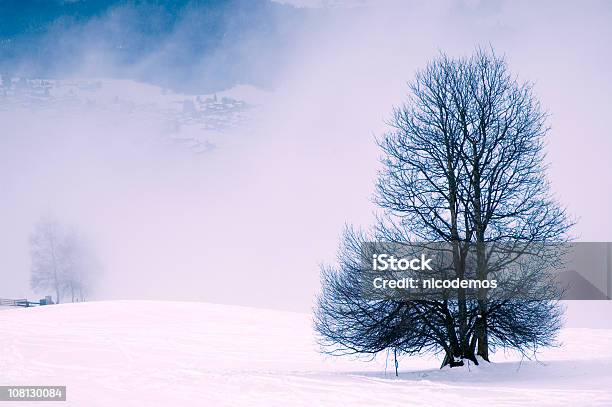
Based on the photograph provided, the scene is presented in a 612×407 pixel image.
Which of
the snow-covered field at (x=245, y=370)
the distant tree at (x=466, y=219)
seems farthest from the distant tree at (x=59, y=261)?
the distant tree at (x=466, y=219)

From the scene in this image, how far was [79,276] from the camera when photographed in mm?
86625

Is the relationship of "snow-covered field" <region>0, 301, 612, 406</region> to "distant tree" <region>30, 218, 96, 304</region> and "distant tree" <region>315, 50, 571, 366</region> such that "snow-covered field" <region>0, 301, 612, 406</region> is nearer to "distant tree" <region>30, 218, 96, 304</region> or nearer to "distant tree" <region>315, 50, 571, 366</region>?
"distant tree" <region>315, 50, 571, 366</region>

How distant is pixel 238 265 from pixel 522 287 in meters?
173

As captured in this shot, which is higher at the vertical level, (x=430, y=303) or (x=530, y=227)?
(x=530, y=227)

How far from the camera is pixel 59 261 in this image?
3310 inches

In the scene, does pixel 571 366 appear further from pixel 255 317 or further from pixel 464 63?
pixel 255 317

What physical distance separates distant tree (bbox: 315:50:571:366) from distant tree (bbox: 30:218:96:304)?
6404 centimetres

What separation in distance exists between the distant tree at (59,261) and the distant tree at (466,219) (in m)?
64.0

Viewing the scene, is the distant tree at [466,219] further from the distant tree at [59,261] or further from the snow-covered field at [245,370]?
the distant tree at [59,261]

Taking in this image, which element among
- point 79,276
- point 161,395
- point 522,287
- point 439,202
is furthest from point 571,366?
point 79,276

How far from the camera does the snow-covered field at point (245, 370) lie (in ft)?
61.8

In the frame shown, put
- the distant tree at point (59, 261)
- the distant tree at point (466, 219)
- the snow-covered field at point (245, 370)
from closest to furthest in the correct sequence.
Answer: the snow-covered field at point (245, 370) < the distant tree at point (466, 219) < the distant tree at point (59, 261)

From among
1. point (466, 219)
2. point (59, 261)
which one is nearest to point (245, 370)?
point (466, 219)

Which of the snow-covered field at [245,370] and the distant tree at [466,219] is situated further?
the distant tree at [466,219]
